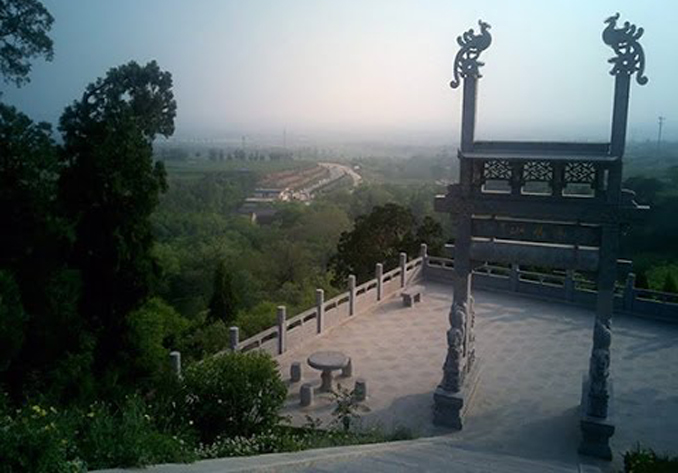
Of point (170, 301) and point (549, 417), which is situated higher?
point (549, 417)

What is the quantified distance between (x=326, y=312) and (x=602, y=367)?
6.52 m

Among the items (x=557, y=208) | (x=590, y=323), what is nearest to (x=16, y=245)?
(x=557, y=208)

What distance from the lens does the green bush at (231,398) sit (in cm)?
695

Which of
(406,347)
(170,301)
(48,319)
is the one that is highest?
(48,319)

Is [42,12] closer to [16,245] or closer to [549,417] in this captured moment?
[16,245]

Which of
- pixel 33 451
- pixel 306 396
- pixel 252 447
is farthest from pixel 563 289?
pixel 33 451

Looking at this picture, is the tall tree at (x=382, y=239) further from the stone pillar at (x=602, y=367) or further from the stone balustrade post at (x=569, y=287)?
the stone pillar at (x=602, y=367)

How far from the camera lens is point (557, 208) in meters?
8.40

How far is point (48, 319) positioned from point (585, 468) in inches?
284

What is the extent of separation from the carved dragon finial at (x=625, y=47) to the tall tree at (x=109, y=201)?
700 cm

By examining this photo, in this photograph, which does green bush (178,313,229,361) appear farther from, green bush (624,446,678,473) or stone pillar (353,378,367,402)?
green bush (624,446,678,473)

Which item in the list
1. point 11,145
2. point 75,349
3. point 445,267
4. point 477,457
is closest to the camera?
point 477,457

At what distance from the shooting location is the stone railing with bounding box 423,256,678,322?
14.7 m

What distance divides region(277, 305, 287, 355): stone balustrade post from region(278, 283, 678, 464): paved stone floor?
22 centimetres
